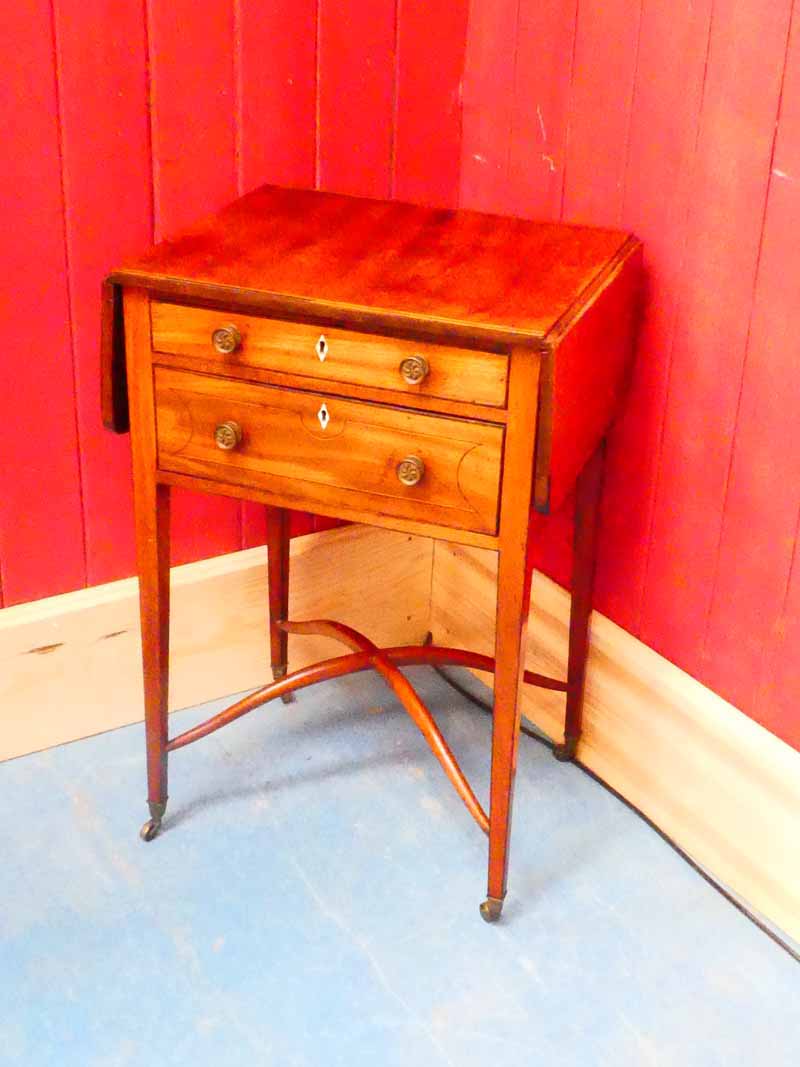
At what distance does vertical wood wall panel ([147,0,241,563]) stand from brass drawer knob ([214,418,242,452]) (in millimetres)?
479

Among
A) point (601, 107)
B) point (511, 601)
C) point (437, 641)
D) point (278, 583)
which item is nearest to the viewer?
point (511, 601)

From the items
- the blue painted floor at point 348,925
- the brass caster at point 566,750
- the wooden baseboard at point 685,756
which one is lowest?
the blue painted floor at point 348,925

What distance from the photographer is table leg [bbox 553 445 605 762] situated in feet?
6.08

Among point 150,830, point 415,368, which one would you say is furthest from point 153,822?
point 415,368

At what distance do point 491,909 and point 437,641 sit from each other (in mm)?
725

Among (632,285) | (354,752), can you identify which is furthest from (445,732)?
(632,285)

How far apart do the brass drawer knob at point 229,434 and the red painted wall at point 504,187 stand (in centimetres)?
44

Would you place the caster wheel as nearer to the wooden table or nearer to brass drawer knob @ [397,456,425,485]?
the wooden table

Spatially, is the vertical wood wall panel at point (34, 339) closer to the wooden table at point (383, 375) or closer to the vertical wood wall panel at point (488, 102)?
the wooden table at point (383, 375)

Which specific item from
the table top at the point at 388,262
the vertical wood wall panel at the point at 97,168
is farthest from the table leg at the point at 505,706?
the vertical wood wall panel at the point at 97,168

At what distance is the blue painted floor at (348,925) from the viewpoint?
1568 millimetres

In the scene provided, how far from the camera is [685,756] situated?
185 centimetres

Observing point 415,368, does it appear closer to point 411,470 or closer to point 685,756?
point 411,470

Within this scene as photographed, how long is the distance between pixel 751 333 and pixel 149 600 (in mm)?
857
